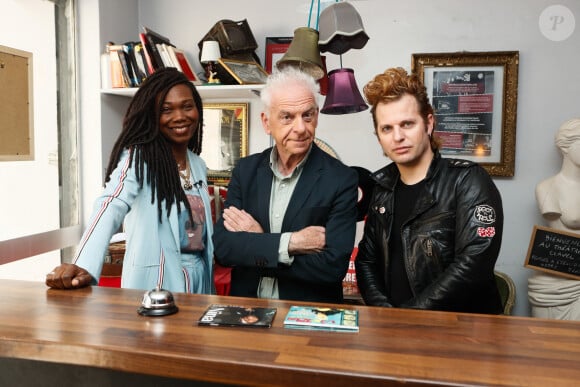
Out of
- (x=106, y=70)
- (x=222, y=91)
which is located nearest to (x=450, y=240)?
(x=222, y=91)

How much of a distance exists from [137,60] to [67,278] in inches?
91.3

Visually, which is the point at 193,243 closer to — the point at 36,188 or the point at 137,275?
the point at 137,275

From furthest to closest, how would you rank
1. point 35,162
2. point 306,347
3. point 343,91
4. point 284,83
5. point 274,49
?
point 274,49, point 35,162, point 343,91, point 284,83, point 306,347

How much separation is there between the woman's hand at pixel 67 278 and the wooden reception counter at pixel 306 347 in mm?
177

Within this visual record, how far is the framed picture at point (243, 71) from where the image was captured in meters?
3.33

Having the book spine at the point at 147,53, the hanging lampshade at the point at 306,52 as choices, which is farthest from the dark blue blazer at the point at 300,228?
the book spine at the point at 147,53

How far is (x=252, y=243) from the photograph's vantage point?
1632 millimetres

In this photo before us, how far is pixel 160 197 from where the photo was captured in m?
1.77

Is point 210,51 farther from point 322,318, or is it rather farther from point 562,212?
point 322,318

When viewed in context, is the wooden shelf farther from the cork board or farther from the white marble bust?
the white marble bust

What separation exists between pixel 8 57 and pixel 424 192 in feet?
8.41

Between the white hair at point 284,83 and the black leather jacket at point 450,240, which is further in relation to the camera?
the white hair at point 284,83

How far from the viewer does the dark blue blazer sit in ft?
5.32

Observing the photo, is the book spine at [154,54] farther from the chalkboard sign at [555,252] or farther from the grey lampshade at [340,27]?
the chalkboard sign at [555,252]
